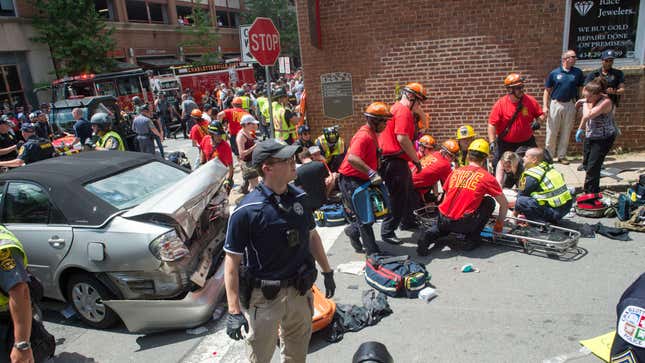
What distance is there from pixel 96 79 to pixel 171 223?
634 inches

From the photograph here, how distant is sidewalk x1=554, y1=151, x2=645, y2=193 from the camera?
7.00 metres

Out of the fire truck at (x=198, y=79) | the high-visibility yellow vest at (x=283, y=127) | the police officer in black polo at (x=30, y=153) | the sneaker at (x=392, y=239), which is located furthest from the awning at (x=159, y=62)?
the sneaker at (x=392, y=239)

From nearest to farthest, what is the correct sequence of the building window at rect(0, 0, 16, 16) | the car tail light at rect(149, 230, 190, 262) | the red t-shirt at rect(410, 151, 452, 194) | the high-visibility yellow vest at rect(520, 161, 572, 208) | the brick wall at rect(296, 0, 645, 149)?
the car tail light at rect(149, 230, 190, 262), the high-visibility yellow vest at rect(520, 161, 572, 208), the red t-shirt at rect(410, 151, 452, 194), the brick wall at rect(296, 0, 645, 149), the building window at rect(0, 0, 16, 16)

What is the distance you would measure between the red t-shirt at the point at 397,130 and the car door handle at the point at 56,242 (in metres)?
3.80

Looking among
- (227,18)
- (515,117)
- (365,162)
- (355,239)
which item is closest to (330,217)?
(355,239)

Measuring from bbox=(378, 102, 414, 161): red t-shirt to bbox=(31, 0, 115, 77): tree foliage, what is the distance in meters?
24.6

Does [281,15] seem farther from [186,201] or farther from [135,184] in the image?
[186,201]

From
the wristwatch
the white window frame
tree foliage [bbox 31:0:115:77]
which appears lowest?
the wristwatch

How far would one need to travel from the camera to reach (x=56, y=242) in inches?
168

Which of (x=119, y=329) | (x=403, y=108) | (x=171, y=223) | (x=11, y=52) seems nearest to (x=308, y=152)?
(x=403, y=108)

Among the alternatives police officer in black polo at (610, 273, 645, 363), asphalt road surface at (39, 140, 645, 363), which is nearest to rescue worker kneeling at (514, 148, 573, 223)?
asphalt road surface at (39, 140, 645, 363)

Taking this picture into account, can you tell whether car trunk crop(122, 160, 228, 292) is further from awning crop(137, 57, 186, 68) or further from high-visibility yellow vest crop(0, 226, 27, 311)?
awning crop(137, 57, 186, 68)

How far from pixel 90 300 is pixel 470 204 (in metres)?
4.20

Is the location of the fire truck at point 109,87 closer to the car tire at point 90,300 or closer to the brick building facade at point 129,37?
the brick building facade at point 129,37
